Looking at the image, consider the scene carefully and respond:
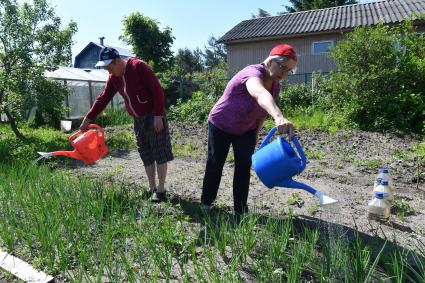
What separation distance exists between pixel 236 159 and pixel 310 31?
11459mm

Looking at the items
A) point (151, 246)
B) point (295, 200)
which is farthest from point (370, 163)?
point (151, 246)

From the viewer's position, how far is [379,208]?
2.88 m

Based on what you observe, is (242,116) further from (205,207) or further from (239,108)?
(205,207)

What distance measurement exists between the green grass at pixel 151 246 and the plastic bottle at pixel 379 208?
592mm

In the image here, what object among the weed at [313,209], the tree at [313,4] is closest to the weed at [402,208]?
the weed at [313,209]

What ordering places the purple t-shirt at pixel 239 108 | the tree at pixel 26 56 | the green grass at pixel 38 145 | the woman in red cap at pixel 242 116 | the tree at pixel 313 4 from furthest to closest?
1. the tree at pixel 313 4
2. the tree at pixel 26 56
3. the green grass at pixel 38 145
4. the purple t-shirt at pixel 239 108
5. the woman in red cap at pixel 242 116

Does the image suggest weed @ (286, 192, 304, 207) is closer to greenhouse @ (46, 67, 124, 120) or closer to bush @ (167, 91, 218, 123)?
bush @ (167, 91, 218, 123)

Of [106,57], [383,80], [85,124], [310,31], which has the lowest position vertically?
[85,124]

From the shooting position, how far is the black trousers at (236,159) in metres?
2.75

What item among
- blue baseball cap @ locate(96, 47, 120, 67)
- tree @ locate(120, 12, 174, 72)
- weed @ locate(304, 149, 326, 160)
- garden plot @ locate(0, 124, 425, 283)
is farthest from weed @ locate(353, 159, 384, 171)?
tree @ locate(120, 12, 174, 72)

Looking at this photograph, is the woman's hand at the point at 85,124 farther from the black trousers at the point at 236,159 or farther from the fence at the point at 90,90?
the fence at the point at 90,90

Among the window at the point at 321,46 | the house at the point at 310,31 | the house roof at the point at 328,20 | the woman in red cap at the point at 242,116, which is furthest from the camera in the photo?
the window at the point at 321,46

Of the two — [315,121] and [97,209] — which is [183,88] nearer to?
[315,121]

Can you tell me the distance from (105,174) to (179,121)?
587 centimetres
